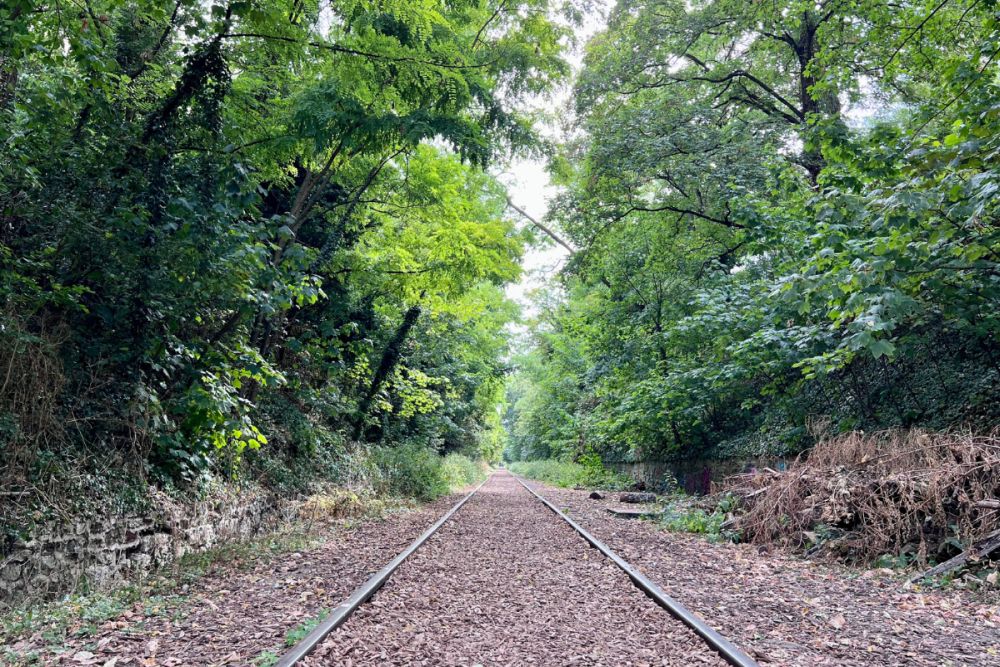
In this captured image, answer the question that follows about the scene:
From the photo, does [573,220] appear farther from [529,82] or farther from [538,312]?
[538,312]

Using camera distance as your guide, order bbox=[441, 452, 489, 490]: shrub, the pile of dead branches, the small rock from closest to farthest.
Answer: the pile of dead branches
the small rock
bbox=[441, 452, 489, 490]: shrub

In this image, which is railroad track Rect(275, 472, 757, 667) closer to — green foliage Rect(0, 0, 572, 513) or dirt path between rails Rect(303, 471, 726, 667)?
dirt path between rails Rect(303, 471, 726, 667)

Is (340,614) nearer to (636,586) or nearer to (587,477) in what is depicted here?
(636,586)

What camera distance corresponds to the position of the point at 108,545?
→ 5.19 m

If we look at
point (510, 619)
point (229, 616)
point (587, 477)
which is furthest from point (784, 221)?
point (587, 477)

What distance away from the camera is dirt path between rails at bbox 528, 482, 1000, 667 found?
3.71 metres

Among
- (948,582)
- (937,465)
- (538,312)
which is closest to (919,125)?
(937,465)

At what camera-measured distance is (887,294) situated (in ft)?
19.7

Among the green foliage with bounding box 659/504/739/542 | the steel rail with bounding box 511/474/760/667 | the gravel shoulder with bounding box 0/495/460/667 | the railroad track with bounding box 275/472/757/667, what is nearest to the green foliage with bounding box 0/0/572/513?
the gravel shoulder with bounding box 0/495/460/667

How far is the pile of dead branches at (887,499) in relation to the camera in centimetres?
594

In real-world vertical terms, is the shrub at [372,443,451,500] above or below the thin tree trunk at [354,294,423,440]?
below

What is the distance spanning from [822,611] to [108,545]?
6.45m

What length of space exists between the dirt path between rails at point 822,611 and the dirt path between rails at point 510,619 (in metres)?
0.50

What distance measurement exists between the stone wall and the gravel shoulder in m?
0.67
